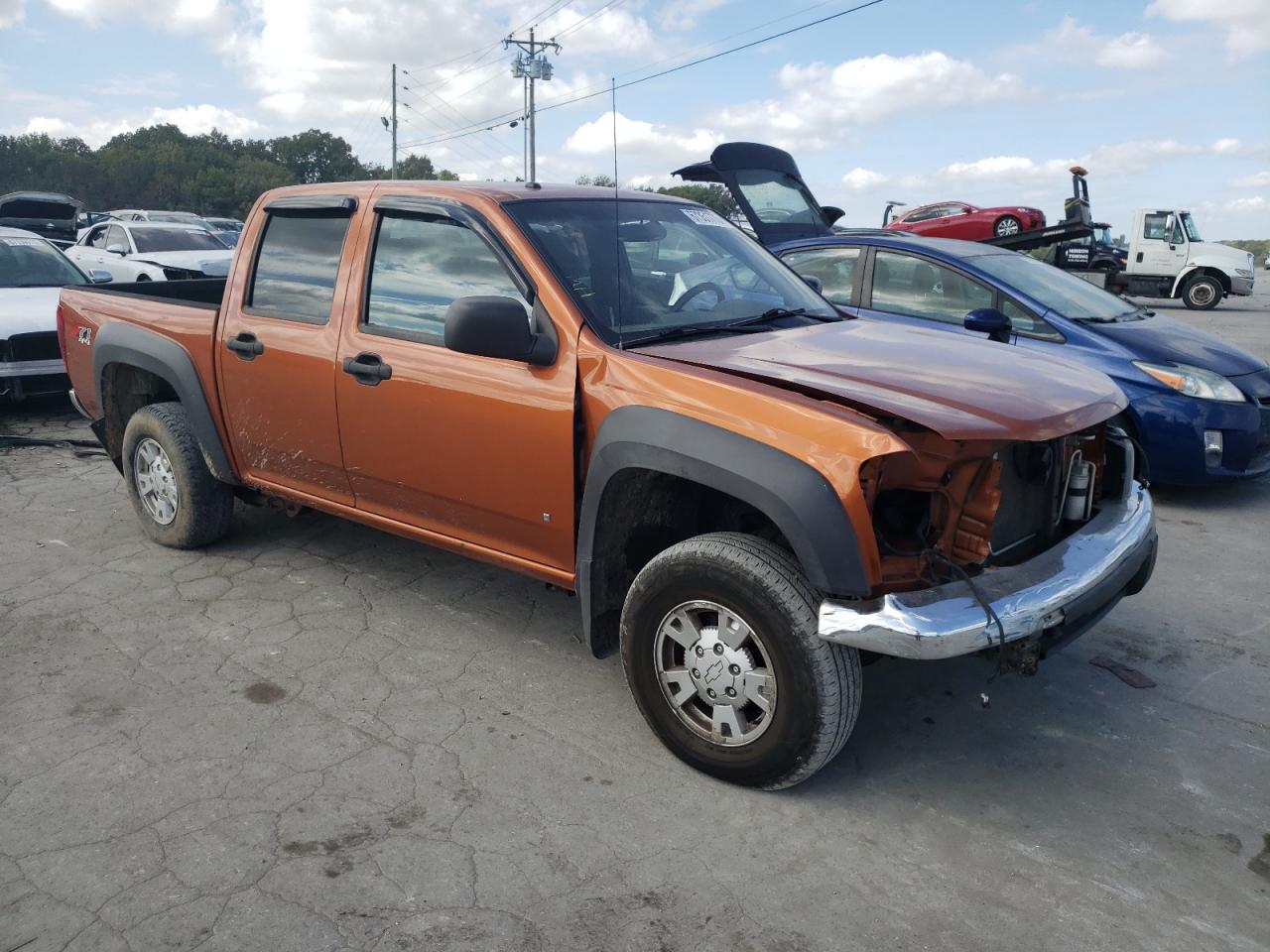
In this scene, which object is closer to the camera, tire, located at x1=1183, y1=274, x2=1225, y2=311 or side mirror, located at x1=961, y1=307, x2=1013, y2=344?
side mirror, located at x1=961, y1=307, x2=1013, y2=344

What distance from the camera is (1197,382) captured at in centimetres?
595

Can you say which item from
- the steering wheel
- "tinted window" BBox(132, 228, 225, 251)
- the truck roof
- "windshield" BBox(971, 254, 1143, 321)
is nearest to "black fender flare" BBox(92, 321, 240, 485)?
the truck roof

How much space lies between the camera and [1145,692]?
374cm

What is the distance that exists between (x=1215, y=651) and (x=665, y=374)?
2734 millimetres

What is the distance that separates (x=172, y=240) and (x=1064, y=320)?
12964 millimetres

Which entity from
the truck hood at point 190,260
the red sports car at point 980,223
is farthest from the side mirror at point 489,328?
the red sports car at point 980,223

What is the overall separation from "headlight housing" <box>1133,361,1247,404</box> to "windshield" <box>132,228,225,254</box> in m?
13.1

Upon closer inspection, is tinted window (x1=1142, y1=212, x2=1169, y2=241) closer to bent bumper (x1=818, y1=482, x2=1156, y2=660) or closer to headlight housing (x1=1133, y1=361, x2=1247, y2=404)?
headlight housing (x1=1133, y1=361, x2=1247, y2=404)

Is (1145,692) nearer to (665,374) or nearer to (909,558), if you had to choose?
(909,558)

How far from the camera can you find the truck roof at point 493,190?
149 inches

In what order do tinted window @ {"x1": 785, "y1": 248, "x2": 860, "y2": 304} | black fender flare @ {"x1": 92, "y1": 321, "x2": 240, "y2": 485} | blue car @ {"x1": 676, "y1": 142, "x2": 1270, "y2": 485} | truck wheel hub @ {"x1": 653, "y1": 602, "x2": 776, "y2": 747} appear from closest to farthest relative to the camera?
truck wheel hub @ {"x1": 653, "y1": 602, "x2": 776, "y2": 747}, black fender flare @ {"x1": 92, "y1": 321, "x2": 240, "y2": 485}, blue car @ {"x1": 676, "y1": 142, "x2": 1270, "y2": 485}, tinted window @ {"x1": 785, "y1": 248, "x2": 860, "y2": 304}

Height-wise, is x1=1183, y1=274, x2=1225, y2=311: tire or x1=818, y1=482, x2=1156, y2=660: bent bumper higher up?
x1=1183, y1=274, x2=1225, y2=311: tire

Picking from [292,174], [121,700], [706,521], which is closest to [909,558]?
[706,521]

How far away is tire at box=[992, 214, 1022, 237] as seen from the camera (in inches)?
849
